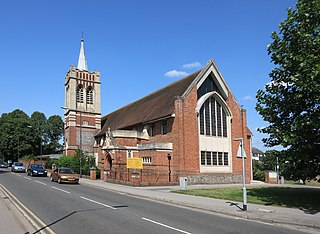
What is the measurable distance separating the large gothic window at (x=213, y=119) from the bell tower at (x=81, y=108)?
72.8 feet

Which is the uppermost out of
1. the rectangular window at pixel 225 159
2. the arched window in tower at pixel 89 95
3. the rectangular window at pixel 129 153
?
the arched window in tower at pixel 89 95

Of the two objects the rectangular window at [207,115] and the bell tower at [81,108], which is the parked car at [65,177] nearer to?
the rectangular window at [207,115]

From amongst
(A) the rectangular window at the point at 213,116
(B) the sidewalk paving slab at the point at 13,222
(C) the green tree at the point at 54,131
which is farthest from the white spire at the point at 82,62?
(C) the green tree at the point at 54,131

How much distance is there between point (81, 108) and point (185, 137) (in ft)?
87.2

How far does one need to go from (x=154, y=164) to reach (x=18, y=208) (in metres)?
18.7

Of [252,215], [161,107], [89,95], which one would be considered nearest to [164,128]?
[161,107]

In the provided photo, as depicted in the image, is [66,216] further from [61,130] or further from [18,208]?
[61,130]

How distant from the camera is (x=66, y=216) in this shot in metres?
11.4

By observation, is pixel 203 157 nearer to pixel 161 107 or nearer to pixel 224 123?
pixel 224 123

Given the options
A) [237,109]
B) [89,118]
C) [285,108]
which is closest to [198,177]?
[237,109]

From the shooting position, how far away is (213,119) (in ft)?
114

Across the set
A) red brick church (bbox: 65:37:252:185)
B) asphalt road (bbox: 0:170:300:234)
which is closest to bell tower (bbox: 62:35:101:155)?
red brick church (bbox: 65:37:252:185)

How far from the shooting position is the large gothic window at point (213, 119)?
33562mm

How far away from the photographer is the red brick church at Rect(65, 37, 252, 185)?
100ft
